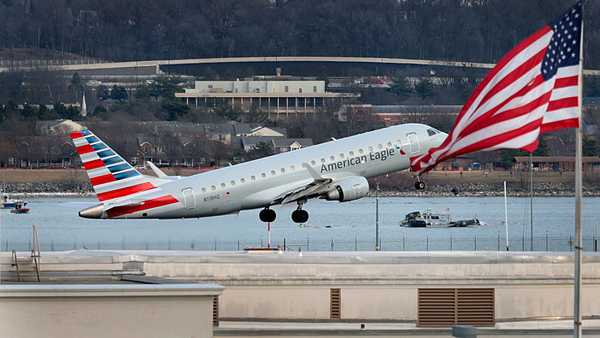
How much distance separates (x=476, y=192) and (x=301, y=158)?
287ft

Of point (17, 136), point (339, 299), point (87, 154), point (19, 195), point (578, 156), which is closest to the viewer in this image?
point (578, 156)

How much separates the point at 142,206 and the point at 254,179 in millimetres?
4139

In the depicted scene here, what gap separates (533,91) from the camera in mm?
35812

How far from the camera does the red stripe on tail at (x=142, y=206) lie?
72.4 metres

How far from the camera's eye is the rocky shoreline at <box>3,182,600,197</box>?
506 feet

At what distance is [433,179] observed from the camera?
161000 millimetres

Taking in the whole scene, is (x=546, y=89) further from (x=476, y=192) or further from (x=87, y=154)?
(x=476, y=192)

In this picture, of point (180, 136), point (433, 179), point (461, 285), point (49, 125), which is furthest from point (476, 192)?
point (461, 285)

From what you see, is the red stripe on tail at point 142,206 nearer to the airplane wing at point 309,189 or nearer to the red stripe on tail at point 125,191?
the red stripe on tail at point 125,191

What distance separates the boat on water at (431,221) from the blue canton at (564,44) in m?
85.4

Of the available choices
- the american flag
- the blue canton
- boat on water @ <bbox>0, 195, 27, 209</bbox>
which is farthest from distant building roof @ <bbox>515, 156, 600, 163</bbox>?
the blue canton

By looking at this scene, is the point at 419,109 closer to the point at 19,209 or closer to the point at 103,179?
the point at 19,209

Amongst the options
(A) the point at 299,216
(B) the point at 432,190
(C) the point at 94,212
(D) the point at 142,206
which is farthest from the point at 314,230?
(B) the point at 432,190

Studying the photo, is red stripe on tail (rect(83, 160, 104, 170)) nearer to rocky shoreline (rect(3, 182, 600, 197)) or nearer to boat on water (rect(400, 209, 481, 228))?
boat on water (rect(400, 209, 481, 228))
